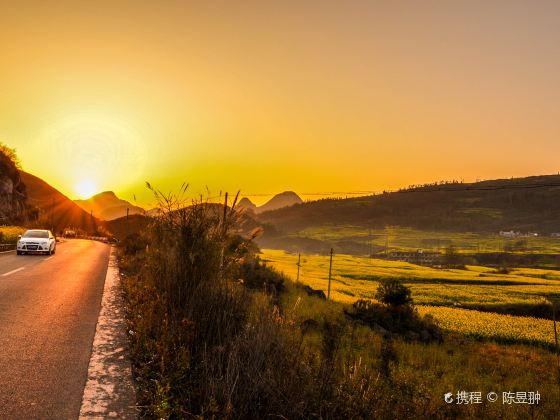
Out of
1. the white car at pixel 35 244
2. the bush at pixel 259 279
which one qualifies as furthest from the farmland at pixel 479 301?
the white car at pixel 35 244

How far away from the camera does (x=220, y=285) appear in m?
6.52

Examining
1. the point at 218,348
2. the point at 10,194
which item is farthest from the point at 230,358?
the point at 10,194

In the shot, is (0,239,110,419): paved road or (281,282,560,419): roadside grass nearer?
(0,239,110,419): paved road

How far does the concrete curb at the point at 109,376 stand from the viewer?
4.34m

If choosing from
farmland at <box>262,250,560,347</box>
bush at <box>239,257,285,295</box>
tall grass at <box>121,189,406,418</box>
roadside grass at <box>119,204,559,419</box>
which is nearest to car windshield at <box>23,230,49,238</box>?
bush at <box>239,257,285,295</box>

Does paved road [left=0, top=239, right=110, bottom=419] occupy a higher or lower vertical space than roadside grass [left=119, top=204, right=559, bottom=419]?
lower

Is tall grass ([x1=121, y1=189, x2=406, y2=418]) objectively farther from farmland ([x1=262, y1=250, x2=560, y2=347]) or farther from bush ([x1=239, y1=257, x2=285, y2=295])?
farmland ([x1=262, y1=250, x2=560, y2=347])

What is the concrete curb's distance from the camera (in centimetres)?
434

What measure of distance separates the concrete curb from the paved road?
0.11 m

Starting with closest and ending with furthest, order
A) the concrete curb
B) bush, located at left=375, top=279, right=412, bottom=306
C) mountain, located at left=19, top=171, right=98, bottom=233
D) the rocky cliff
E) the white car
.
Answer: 1. the concrete curb
2. bush, located at left=375, top=279, right=412, bottom=306
3. the white car
4. the rocky cliff
5. mountain, located at left=19, top=171, right=98, bottom=233

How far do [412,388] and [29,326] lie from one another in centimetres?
650

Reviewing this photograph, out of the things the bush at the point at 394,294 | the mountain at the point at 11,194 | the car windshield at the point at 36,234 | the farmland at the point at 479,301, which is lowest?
the farmland at the point at 479,301

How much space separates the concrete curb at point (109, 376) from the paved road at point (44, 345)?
0.11 meters

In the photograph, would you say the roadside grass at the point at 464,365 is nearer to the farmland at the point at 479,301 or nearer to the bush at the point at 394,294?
the bush at the point at 394,294
